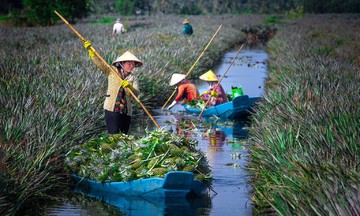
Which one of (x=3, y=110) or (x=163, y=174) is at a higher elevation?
(x=3, y=110)

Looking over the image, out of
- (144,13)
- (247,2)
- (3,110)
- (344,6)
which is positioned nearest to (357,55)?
(3,110)

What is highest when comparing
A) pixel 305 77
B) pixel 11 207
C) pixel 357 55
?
pixel 357 55

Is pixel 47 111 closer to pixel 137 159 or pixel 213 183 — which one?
pixel 137 159

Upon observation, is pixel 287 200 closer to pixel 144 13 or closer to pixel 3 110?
pixel 3 110

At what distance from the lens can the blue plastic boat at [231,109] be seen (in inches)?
765

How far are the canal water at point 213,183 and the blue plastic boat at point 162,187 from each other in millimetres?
84

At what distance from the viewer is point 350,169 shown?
8.93 metres

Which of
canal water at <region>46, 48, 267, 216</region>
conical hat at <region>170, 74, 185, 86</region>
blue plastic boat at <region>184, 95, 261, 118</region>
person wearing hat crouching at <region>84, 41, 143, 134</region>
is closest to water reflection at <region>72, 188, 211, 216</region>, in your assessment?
canal water at <region>46, 48, 267, 216</region>

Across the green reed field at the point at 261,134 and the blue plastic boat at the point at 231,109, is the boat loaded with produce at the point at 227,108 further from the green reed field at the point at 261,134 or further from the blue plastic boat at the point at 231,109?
the green reed field at the point at 261,134

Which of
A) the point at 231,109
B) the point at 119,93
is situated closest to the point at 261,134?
the point at 119,93

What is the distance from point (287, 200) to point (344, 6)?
11189 cm

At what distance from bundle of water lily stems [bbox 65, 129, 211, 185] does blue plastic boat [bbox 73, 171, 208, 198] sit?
0.31 ft

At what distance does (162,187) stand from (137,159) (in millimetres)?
617

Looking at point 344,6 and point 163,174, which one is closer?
point 163,174
